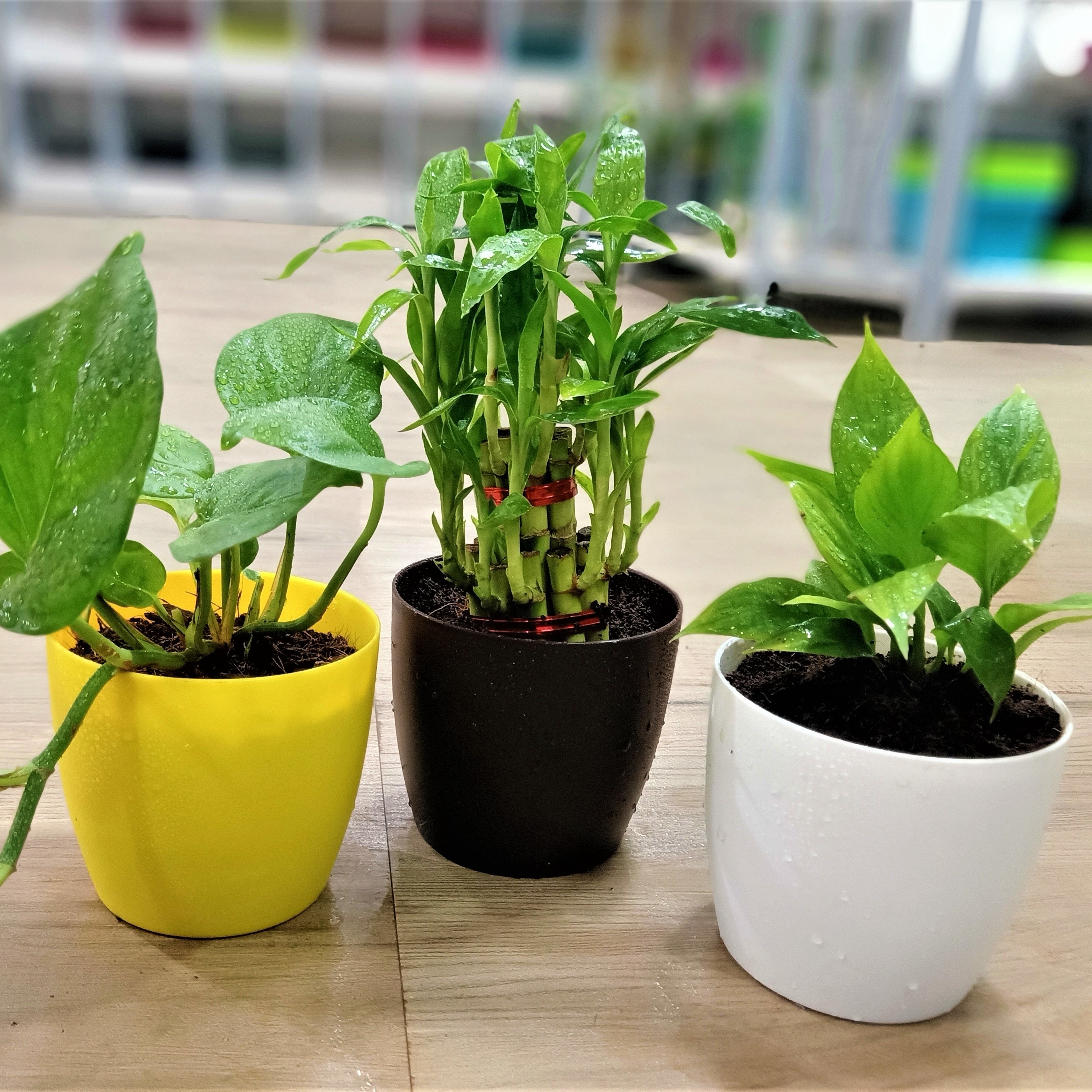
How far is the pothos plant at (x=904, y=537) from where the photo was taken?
0.53m

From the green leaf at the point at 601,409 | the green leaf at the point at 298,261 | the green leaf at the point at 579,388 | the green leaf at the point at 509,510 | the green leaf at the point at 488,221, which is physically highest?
the green leaf at the point at 488,221

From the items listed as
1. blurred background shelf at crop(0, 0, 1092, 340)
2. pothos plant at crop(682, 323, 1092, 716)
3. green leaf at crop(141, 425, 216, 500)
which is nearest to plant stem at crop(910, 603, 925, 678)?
pothos plant at crop(682, 323, 1092, 716)

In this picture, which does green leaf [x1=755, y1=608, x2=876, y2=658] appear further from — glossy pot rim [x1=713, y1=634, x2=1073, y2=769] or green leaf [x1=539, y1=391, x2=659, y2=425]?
green leaf [x1=539, y1=391, x2=659, y2=425]

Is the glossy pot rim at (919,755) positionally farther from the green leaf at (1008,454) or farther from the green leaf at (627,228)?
the green leaf at (627,228)

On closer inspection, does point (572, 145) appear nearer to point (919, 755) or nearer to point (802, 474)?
point (802, 474)

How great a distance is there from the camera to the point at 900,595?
50 centimetres

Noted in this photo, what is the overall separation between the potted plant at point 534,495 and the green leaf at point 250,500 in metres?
0.07

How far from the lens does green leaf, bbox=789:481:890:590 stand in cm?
56

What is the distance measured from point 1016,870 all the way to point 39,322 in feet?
1.60

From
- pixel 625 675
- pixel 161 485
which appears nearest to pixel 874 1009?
pixel 625 675

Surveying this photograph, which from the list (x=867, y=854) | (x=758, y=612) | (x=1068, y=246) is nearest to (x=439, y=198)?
(x=758, y=612)

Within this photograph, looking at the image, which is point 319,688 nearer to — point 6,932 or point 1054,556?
point 6,932

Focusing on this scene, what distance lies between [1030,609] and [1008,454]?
8 cm

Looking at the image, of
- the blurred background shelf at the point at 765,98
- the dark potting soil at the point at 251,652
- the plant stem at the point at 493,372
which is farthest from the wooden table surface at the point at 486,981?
the blurred background shelf at the point at 765,98
